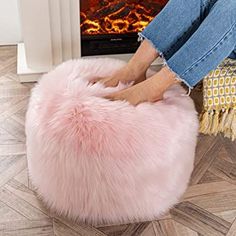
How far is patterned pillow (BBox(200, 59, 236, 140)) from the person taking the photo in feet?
3.88

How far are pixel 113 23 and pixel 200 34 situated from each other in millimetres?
742

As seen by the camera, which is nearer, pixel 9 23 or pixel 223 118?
pixel 223 118

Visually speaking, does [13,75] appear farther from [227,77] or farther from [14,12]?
[227,77]

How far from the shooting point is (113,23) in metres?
1.67

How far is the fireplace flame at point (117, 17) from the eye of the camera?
162 cm

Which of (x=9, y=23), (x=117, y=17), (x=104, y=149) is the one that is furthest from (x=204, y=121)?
(x=9, y=23)

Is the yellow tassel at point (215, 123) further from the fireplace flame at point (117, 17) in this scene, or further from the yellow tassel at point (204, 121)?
the fireplace flame at point (117, 17)

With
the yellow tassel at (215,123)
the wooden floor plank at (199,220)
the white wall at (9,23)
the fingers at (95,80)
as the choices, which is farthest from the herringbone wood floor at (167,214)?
the white wall at (9,23)

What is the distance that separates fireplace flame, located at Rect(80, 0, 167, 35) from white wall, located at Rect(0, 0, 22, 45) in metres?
0.36

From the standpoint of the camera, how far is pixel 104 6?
63.7 inches

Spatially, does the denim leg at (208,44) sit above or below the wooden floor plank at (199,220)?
above

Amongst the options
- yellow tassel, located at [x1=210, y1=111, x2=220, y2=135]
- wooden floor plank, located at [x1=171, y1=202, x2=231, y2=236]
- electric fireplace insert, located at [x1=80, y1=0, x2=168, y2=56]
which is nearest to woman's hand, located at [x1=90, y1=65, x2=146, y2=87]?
yellow tassel, located at [x1=210, y1=111, x2=220, y2=135]

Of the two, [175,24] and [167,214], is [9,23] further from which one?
[167,214]

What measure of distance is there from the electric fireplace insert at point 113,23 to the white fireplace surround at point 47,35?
0.18 feet
